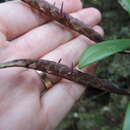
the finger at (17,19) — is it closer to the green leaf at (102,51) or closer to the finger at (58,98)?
the finger at (58,98)

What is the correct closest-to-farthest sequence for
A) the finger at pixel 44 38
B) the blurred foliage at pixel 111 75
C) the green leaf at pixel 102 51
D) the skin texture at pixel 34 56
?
the green leaf at pixel 102 51 → the skin texture at pixel 34 56 → the finger at pixel 44 38 → the blurred foliage at pixel 111 75

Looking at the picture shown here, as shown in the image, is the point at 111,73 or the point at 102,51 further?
the point at 111,73

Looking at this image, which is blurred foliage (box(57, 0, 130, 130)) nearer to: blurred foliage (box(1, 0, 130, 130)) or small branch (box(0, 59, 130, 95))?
blurred foliage (box(1, 0, 130, 130))

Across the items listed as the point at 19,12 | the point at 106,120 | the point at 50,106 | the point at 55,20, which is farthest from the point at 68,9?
the point at 106,120

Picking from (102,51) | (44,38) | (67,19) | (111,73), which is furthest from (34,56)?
(111,73)

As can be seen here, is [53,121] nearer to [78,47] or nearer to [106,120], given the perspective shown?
[78,47]

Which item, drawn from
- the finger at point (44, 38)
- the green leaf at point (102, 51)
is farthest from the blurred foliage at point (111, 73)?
the green leaf at point (102, 51)

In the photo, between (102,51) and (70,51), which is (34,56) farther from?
(102,51)
